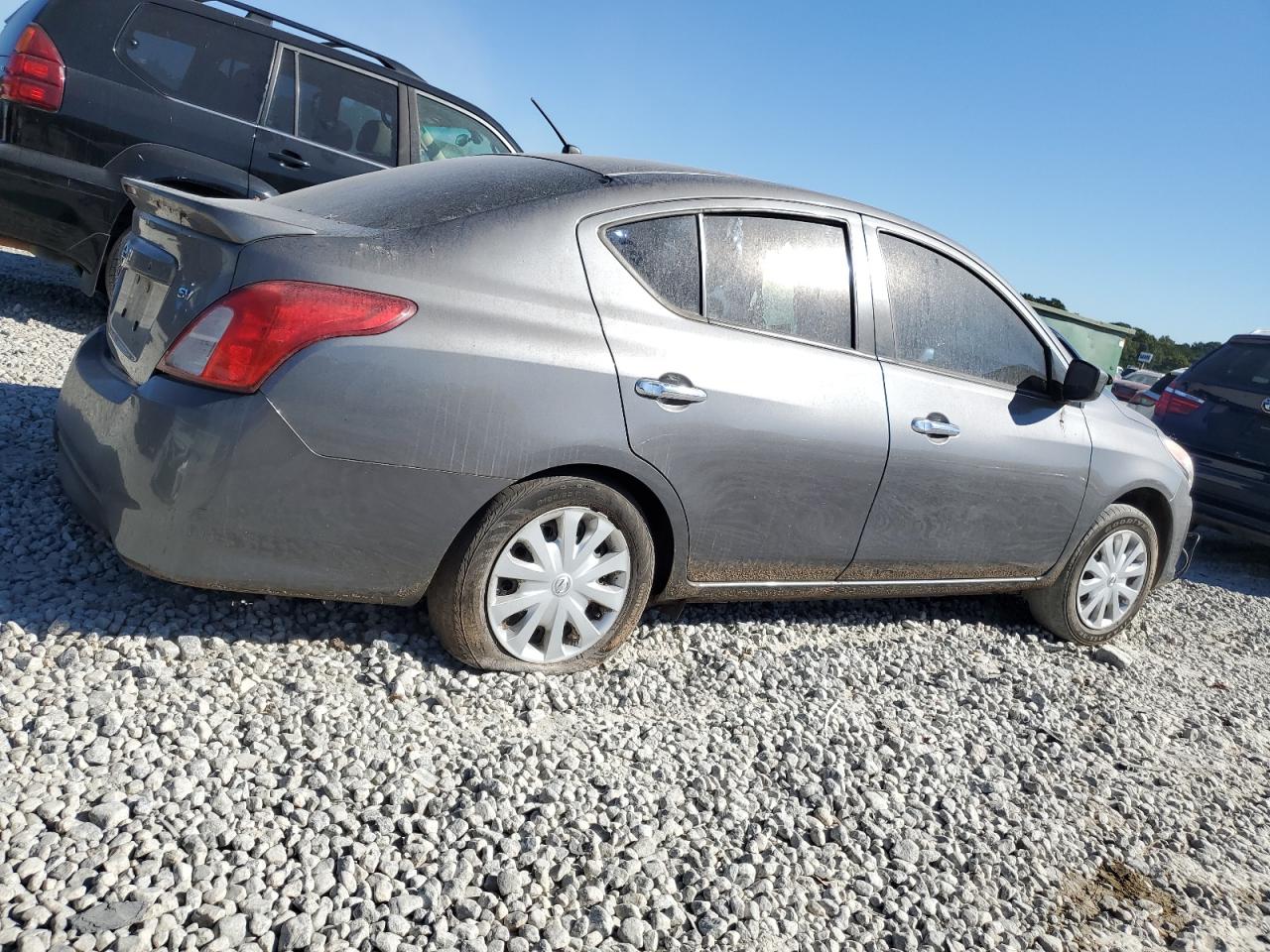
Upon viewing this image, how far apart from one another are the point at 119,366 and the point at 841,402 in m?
2.32

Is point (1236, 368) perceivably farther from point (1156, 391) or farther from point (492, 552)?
point (492, 552)

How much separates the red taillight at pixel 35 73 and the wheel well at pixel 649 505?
4.17 m

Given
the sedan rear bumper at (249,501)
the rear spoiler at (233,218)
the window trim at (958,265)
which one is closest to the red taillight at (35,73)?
the rear spoiler at (233,218)

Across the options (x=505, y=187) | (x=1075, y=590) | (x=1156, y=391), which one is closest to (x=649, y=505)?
(x=505, y=187)

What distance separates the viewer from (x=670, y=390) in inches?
123

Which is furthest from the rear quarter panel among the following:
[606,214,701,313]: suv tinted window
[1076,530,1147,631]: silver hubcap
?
[1076,530,1147,631]: silver hubcap

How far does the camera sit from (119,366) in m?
2.96

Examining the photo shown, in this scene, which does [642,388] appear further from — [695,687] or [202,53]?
[202,53]

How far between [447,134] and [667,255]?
4449mm

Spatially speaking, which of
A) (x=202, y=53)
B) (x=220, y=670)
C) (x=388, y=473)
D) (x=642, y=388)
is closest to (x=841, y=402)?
(x=642, y=388)

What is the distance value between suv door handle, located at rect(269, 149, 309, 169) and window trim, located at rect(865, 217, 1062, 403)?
12.8 ft

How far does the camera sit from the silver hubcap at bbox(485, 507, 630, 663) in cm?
303

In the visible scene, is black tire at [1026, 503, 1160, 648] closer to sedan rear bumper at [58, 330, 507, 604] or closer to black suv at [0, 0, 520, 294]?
sedan rear bumper at [58, 330, 507, 604]

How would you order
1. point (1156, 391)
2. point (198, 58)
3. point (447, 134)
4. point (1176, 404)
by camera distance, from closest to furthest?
point (198, 58), point (447, 134), point (1176, 404), point (1156, 391)
